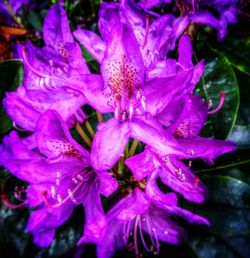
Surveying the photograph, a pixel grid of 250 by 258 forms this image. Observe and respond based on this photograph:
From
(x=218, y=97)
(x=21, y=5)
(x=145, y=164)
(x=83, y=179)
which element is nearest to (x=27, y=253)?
(x=83, y=179)

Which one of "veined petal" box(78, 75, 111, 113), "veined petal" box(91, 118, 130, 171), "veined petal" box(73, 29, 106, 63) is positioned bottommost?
"veined petal" box(91, 118, 130, 171)

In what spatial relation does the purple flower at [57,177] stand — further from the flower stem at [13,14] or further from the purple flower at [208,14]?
the flower stem at [13,14]

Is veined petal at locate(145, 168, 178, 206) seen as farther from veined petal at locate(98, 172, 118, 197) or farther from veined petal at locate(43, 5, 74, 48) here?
veined petal at locate(43, 5, 74, 48)

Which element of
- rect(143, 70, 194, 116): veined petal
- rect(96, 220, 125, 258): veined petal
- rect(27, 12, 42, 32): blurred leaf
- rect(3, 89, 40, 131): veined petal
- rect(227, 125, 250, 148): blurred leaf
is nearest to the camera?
rect(143, 70, 194, 116): veined petal

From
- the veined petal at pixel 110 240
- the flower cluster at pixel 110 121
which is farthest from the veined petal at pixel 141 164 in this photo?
the veined petal at pixel 110 240

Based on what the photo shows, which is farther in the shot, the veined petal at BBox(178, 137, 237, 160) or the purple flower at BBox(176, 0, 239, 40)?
the purple flower at BBox(176, 0, 239, 40)

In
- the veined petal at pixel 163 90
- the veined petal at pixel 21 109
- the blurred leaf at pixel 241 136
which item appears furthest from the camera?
the blurred leaf at pixel 241 136

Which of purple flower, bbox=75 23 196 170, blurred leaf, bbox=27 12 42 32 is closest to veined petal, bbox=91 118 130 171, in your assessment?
purple flower, bbox=75 23 196 170
